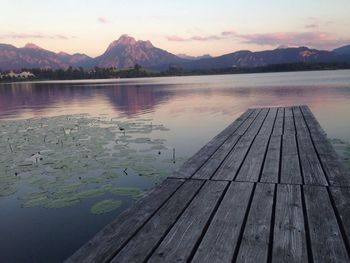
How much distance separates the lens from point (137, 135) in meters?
14.1

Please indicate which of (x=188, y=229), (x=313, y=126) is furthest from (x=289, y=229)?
(x=313, y=126)

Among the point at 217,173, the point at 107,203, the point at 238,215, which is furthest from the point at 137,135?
the point at 238,215

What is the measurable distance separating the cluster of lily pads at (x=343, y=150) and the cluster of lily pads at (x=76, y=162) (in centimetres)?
506

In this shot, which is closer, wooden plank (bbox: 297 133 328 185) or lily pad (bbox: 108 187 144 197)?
wooden plank (bbox: 297 133 328 185)

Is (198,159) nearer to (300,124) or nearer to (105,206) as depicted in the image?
(105,206)

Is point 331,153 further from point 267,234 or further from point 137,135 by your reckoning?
point 137,135

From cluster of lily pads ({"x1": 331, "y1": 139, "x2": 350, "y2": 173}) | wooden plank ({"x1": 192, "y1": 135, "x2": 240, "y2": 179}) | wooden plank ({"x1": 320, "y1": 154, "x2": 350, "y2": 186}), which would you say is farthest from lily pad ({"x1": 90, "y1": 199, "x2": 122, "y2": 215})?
cluster of lily pads ({"x1": 331, "y1": 139, "x2": 350, "y2": 173})

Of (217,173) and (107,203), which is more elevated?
(217,173)

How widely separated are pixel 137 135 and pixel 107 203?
7482mm

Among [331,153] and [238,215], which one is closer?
[238,215]

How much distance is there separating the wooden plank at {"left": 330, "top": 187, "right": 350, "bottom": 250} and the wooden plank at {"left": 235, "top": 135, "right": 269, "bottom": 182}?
1252 mm

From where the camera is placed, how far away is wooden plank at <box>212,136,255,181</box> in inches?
219

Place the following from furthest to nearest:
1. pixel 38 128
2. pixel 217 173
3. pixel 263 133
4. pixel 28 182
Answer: pixel 38 128 < pixel 263 133 < pixel 28 182 < pixel 217 173

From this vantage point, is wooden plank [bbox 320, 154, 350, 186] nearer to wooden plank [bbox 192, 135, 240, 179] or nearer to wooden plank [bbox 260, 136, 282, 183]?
wooden plank [bbox 260, 136, 282, 183]
